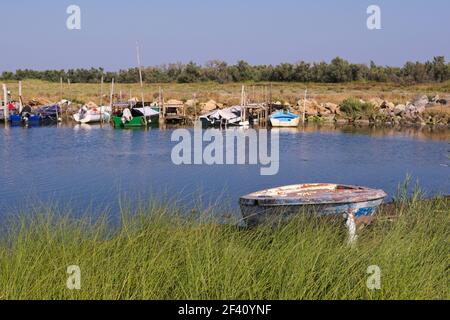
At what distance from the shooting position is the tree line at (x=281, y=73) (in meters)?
78.6

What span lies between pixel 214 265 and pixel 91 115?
142 ft

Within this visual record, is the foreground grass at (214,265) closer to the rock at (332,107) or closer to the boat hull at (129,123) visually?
the boat hull at (129,123)

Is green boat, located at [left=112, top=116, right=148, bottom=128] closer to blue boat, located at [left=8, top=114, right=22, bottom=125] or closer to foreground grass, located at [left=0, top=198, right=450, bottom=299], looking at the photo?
blue boat, located at [left=8, top=114, right=22, bottom=125]

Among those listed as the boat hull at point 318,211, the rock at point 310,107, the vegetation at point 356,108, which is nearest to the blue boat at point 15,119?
the rock at point 310,107

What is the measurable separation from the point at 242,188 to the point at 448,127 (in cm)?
3154

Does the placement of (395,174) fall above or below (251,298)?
below

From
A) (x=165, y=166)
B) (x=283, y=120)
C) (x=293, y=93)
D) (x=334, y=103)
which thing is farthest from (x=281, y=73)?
(x=165, y=166)

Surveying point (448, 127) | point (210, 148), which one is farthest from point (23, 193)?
point (448, 127)

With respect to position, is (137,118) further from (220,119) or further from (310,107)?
(310,107)

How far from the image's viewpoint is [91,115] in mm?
47125

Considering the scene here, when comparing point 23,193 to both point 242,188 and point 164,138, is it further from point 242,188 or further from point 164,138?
point 164,138

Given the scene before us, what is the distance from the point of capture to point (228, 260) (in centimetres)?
546

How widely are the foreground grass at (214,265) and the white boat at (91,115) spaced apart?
136 feet
